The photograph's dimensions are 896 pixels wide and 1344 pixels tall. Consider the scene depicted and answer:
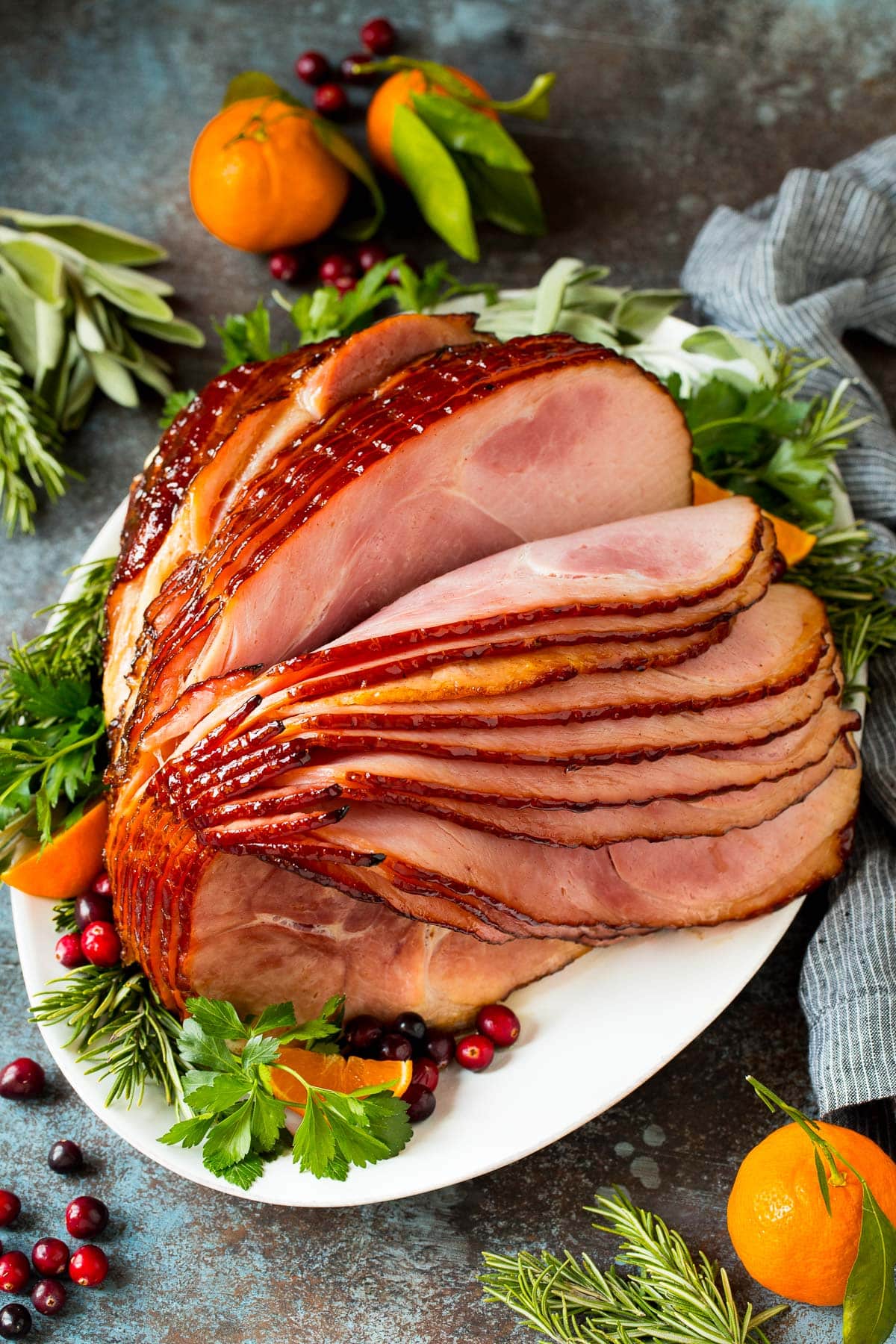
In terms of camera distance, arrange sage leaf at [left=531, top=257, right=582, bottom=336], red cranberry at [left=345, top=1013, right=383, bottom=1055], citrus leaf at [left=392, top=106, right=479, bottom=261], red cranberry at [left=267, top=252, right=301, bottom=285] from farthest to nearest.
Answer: red cranberry at [left=267, top=252, right=301, bottom=285]
citrus leaf at [left=392, top=106, right=479, bottom=261]
sage leaf at [left=531, top=257, right=582, bottom=336]
red cranberry at [left=345, top=1013, right=383, bottom=1055]

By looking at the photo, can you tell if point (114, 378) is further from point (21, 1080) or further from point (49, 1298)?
point (49, 1298)

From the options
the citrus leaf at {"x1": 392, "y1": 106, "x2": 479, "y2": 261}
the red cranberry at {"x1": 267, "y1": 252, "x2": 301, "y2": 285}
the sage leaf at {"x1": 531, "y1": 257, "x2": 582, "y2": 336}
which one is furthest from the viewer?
the red cranberry at {"x1": 267, "y1": 252, "x2": 301, "y2": 285}

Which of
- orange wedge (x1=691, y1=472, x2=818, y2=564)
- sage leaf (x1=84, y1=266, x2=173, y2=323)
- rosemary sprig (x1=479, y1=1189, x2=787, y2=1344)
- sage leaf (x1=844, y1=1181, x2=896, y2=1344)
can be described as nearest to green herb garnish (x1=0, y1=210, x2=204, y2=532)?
sage leaf (x1=84, y1=266, x2=173, y2=323)

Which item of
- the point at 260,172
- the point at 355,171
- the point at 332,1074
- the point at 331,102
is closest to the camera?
the point at 332,1074

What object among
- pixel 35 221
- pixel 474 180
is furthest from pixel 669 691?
pixel 35 221

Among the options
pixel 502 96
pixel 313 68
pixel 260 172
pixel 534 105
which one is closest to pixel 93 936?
pixel 260 172

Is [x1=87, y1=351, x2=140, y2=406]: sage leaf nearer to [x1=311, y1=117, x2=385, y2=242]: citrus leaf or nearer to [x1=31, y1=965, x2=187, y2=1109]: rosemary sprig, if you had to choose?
[x1=311, y1=117, x2=385, y2=242]: citrus leaf

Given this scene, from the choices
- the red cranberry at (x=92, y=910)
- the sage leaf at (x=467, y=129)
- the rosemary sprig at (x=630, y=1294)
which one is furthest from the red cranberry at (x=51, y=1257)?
the sage leaf at (x=467, y=129)
